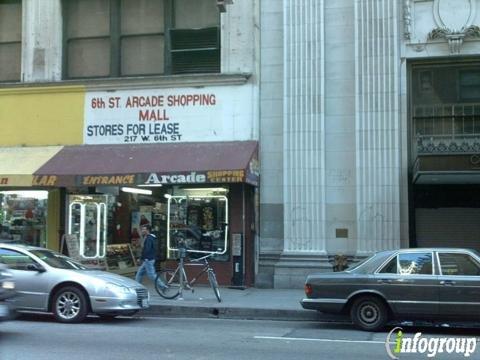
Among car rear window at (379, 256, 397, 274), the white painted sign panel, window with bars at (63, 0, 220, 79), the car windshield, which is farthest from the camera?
window with bars at (63, 0, 220, 79)

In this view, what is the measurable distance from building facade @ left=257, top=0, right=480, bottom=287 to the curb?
3609 mm

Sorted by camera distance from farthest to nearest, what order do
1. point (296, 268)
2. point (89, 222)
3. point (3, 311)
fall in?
point (89, 222)
point (296, 268)
point (3, 311)

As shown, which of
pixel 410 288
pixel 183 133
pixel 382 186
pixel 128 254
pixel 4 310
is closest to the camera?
pixel 4 310

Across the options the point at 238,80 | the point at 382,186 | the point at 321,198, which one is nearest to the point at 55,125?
the point at 238,80

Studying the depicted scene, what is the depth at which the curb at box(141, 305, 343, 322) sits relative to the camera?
12322mm

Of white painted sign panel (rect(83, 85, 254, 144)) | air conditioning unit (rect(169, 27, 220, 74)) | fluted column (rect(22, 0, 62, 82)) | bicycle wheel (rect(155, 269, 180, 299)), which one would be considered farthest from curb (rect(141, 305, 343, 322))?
fluted column (rect(22, 0, 62, 82))

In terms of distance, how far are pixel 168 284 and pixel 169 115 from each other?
5.20 metres

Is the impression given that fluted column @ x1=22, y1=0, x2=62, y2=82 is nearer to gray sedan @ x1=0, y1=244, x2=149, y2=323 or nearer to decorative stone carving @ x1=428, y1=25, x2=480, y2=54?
gray sedan @ x1=0, y1=244, x2=149, y2=323

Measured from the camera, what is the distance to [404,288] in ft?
34.0

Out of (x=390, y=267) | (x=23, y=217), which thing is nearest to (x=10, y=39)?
(x=23, y=217)

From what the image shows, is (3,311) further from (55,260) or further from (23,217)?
(23,217)

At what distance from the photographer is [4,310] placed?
8.56 m

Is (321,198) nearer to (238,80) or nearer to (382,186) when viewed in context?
(382,186)

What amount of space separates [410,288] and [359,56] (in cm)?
805
